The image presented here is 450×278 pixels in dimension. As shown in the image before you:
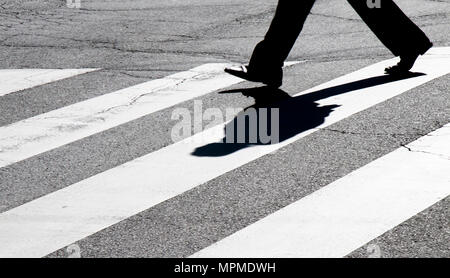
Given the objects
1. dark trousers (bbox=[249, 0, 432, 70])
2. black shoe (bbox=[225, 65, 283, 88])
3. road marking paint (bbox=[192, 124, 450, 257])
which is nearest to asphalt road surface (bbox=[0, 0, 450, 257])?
road marking paint (bbox=[192, 124, 450, 257])

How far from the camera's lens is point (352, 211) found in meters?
5.03

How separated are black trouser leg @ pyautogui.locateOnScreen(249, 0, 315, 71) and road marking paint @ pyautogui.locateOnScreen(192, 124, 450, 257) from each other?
5.91 ft

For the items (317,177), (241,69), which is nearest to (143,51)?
(241,69)

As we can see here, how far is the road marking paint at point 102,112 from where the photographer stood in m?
6.70

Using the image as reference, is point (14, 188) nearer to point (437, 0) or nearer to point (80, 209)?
point (80, 209)

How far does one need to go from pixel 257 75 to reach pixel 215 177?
1842mm

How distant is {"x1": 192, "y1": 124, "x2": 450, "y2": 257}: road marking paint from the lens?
183 inches

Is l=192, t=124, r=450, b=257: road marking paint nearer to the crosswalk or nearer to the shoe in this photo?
the crosswalk

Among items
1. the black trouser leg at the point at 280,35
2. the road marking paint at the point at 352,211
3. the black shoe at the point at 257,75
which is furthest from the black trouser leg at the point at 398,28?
the road marking paint at the point at 352,211

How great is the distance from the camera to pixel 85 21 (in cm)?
1101

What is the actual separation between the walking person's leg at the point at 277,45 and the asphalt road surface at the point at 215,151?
0.20 metres

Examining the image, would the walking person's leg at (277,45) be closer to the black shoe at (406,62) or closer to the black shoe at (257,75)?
the black shoe at (257,75)

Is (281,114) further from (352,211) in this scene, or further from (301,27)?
(352,211)

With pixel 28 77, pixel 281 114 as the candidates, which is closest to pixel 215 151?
pixel 281 114
